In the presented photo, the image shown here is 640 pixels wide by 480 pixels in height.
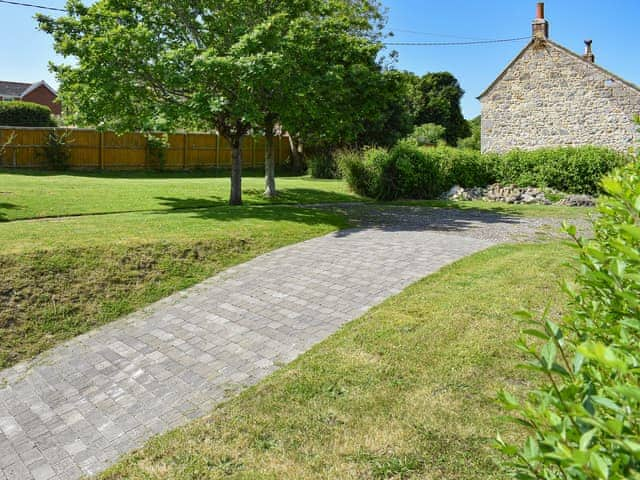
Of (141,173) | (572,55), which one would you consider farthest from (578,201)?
(141,173)

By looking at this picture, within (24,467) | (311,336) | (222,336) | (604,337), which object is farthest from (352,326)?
(604,337)

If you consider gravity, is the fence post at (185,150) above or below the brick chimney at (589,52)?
below

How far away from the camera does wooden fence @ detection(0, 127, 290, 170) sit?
2202 centimetres

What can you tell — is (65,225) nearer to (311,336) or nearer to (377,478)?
(311,336)

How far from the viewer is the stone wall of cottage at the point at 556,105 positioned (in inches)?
843

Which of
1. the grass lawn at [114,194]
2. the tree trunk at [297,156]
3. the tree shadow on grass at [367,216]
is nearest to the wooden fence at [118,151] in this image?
the grass lawn at [114,194]

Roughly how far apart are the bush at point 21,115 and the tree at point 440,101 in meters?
30.7

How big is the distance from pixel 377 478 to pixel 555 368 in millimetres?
2121

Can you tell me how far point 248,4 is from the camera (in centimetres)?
1361

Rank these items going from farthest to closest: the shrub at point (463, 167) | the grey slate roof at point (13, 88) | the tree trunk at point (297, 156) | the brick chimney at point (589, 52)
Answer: the grey slate roof at point (13, 88) < the tree trunk at point (297, 156) < the brick chimney at point (589, 52) < the shrub at point (463, 167)

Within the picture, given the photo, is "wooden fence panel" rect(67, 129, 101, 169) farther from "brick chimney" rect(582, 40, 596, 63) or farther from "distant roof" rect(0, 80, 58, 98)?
"distant roof" rect(0, 80, 58, 98)

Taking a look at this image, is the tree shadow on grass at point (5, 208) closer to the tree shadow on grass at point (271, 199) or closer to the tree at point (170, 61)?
the tree at point (170, 61)

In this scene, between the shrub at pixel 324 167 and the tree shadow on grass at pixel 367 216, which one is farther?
the shrub at pixel 324 167

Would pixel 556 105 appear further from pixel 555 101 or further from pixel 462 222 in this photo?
pixel 462 222
